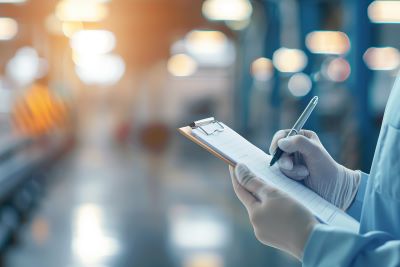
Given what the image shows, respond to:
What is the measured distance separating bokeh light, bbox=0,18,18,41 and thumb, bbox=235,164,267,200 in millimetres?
11198

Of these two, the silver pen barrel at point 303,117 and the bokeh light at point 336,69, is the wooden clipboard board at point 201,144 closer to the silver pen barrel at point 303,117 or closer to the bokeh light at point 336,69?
the silver pen barrel at point 303,117

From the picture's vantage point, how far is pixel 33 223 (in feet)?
21.0

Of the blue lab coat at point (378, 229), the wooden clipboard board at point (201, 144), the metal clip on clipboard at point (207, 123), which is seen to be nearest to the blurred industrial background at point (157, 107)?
the metal clip on clipboard at point (207, 123)

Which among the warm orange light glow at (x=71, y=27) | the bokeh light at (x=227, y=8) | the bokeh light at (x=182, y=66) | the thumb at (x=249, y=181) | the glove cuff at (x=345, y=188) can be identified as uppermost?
the thumb at (x=249, y=181)

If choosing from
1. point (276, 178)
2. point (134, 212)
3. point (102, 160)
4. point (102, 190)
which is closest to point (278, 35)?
point (102, 160)

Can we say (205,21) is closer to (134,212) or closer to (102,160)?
(102,160)

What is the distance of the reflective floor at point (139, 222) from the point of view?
4.96 m

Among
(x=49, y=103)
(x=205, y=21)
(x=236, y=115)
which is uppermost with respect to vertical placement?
(x=205, y=21)

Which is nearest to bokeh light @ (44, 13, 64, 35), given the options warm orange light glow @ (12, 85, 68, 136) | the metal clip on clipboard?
warm orange light glow @ (12, 85, 68, 136)

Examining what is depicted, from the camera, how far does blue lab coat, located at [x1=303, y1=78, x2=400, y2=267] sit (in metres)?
1.17

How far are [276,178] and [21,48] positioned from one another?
11.3m

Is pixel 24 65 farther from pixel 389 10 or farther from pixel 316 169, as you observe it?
pixel 316 169

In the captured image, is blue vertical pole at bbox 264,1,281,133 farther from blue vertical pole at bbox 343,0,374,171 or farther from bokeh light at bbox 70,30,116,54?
blue vertical pole at bbox 343,0,374,171

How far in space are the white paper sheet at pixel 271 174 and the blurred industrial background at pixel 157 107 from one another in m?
3.30
